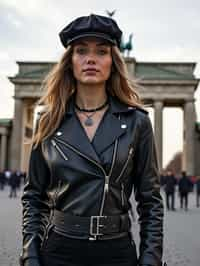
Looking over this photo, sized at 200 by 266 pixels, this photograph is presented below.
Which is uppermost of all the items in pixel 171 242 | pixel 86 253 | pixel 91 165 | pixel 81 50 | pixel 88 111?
pixel 81 50

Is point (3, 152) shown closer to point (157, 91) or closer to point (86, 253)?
point (157, 91)

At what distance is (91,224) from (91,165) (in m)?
0.27

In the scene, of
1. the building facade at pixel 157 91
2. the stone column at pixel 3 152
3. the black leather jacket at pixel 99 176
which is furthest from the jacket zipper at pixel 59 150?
the stone column at pixel 3 152

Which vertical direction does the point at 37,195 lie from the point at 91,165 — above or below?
below

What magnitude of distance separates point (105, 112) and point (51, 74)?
0.41 meters

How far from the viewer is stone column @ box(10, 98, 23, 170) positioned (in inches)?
2022

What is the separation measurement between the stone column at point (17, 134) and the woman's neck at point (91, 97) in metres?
50.0

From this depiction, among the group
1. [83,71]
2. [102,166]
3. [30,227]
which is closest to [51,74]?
[83,71]

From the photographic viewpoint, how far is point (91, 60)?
7.01 feet

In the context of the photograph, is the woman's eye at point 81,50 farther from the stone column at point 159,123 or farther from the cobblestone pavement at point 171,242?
the stone column at point 159,123

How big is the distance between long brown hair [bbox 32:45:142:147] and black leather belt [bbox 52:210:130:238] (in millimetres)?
465

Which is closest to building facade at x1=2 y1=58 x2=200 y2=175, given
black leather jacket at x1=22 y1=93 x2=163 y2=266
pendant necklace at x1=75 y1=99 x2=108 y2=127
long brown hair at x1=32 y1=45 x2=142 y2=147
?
long brown hair at x1=32 y1=45 x2=142 y2=147

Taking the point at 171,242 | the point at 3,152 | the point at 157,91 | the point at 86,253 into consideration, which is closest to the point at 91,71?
the point at 86,253

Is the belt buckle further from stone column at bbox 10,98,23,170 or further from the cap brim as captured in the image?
stone column at bbox 10,98,23,170
